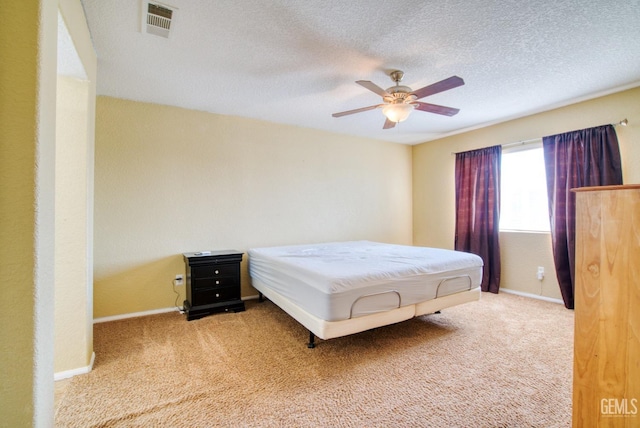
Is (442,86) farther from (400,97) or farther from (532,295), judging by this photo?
(532,295)

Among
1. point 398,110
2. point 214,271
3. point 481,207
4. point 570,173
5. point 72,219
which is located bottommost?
point 214,271

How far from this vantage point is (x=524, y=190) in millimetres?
3832

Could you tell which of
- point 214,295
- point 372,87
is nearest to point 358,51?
point 372,87

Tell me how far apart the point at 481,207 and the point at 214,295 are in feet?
12.9

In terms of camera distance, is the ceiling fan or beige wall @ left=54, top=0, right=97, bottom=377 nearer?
beige wall @ left=54, top=0, right=97, bottom=377

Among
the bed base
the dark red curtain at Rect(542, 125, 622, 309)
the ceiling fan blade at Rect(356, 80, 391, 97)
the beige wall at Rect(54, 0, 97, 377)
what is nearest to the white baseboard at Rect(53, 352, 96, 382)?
the beige wall at Rect(54, 0, 97, 377)

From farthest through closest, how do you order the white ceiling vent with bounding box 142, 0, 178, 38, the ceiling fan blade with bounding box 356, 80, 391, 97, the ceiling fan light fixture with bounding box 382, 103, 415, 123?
the ceiling fan light fixture with bounding box 382, 103, 415, 123
the ceiling fan blade with bounding box 356, 80, 391, 97
the white ceiling vent with bounding box 142, 0, 178, 38

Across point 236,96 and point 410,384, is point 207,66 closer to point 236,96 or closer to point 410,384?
point 236,96

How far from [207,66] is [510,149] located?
13.3 feet

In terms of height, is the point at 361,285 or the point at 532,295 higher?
the point at 361,285

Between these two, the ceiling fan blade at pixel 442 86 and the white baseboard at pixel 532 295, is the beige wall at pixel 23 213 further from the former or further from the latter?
the white baseboard at pixel 532 295

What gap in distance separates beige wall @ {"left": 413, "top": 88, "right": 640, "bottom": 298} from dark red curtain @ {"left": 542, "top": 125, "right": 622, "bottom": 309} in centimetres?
11

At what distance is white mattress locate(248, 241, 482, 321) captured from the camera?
2082 mm

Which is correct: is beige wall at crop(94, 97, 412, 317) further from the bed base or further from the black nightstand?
the bed base
